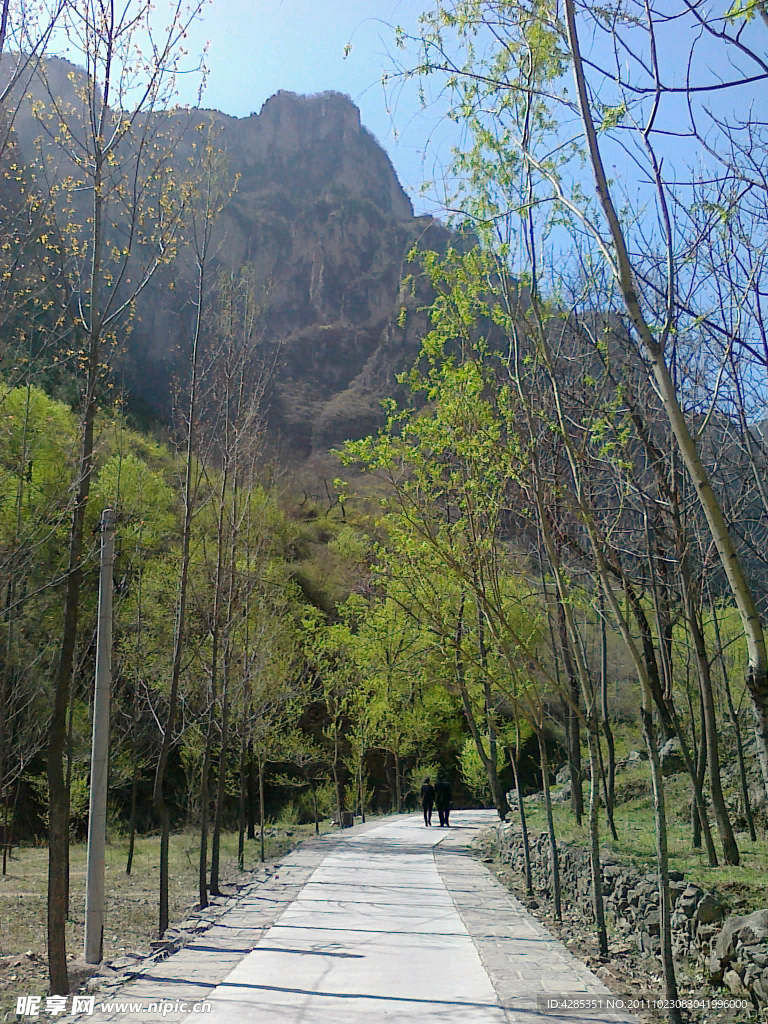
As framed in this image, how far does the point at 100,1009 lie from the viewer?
536 cm

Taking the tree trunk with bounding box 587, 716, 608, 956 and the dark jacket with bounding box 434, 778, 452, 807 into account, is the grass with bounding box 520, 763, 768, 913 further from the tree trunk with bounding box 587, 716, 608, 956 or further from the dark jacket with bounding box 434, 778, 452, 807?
the dark jacket with bounding box 434, 778, 452, 807

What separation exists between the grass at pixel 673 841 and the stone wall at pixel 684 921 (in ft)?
1.03

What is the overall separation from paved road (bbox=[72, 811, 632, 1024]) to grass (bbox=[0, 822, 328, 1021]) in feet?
3.81

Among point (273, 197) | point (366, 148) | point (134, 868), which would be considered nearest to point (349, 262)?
point (273, 197)

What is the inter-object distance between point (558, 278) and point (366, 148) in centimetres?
12345

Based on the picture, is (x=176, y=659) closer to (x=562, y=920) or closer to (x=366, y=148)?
(x=562, y=920)

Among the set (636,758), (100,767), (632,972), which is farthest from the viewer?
(636,758)

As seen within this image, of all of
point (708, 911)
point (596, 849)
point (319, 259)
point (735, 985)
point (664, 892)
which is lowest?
point (735, 985)

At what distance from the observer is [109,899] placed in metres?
12.5

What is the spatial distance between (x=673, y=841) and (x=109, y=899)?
28.1 feet

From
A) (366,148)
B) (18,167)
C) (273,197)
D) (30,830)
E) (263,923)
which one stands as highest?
(366,148)

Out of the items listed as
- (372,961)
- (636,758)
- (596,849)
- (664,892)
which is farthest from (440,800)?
(664,892)

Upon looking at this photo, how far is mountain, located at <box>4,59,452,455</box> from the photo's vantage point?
88.9m

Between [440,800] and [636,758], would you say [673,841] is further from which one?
[636,758]
